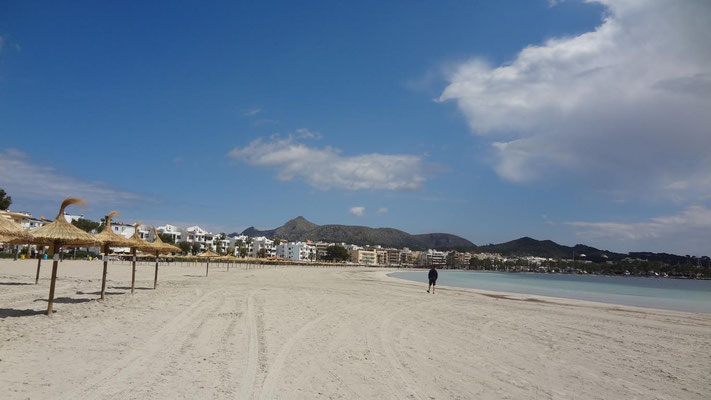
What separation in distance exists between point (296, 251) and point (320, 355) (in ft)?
535

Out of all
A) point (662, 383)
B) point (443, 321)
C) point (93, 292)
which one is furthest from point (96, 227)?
point (662, 383)

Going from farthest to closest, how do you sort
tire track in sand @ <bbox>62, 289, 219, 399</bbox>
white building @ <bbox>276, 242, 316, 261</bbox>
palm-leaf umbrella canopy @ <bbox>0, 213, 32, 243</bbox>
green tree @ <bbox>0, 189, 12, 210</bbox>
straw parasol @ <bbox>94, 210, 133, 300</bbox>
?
white building @ <bbox>276, 242, 316, 261</bbox>
green tree @ <bbox>0, 189, 12, 210</bbox>
straw parasol @ <bbox>94, 210, 133, 300</bbox>
palm-leaf umbrella canopy @ <bbox>0, 213, 32, 243</bbox>
tire track in sand @ <bbox>62, 289, 219, 399</bbox>

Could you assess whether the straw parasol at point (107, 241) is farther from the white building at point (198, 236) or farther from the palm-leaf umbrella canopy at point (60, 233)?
the white building at point (198, 236)

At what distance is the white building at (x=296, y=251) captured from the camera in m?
167

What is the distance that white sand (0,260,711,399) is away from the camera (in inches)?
225

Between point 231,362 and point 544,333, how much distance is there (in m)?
8.56

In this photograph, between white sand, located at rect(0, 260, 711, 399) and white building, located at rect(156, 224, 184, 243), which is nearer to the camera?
white sand, located at rect(0, 260, 711, 399)

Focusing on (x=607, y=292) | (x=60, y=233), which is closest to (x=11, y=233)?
(x=60, y=233)

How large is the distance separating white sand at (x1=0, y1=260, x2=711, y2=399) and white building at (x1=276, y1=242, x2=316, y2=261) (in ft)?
506

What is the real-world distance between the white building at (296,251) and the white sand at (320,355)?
154351 mm

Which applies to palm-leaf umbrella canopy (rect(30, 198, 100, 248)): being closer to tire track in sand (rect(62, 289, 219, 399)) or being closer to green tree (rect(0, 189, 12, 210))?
tire track in sand (rect(62, 289, 219, 399))

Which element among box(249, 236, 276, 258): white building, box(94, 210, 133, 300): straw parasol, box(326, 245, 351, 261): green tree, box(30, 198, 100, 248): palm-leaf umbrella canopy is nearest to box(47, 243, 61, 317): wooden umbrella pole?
box(30, 198, 100, 248): palm-leaf umbrella canopy

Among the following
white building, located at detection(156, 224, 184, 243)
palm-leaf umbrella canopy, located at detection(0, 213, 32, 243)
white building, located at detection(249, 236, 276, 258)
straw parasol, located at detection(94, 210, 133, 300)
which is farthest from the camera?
white building, located at detection(249, 236, 276, 258)

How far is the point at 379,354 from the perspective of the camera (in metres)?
7.90
